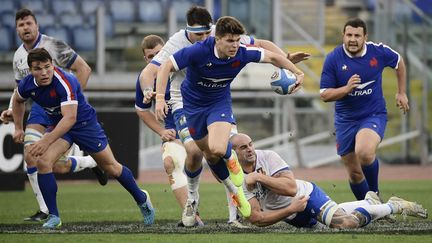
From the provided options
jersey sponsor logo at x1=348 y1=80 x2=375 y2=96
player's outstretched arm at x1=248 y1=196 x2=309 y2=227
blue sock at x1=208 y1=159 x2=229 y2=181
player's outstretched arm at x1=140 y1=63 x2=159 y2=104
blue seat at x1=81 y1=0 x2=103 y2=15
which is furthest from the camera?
blue seat at x1=81 y1=0 x2=103 y2=15

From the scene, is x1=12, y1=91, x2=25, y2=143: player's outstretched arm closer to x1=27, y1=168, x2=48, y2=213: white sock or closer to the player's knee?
x1=27, y1=168, x2=48, y2=213: white sock

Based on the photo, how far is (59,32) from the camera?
2652cm

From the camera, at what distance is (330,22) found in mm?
29453

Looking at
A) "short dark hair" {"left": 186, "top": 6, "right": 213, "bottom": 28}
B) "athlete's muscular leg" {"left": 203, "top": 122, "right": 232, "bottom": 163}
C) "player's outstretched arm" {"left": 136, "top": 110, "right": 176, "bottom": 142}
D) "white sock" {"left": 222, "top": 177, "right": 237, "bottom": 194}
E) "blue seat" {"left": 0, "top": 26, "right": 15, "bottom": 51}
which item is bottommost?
"blue seat" {"left": 0, "top": 26, "right": 15, "bottom": 51}

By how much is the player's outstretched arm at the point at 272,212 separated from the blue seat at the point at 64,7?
1683cm

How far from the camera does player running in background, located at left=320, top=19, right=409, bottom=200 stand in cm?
1237

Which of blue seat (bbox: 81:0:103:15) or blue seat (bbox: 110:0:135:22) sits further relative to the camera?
blue seat (bbox: 110:0:135:22)

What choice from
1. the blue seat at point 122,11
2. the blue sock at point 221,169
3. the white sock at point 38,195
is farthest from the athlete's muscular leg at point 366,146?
the blue seat at point 122,11

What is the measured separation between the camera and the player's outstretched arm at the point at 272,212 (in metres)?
10.4

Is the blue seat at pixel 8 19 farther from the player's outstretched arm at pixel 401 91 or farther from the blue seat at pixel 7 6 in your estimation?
the player's outstretched arm at pixel 401 91

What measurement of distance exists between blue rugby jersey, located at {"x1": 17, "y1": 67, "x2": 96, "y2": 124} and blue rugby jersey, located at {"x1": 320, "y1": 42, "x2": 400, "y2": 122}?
2880 mm

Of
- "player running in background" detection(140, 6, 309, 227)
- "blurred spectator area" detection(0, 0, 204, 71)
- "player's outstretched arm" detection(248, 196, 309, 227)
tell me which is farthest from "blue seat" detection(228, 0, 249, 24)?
"player's outstretched arm" detection(248, 196, 309, 227)

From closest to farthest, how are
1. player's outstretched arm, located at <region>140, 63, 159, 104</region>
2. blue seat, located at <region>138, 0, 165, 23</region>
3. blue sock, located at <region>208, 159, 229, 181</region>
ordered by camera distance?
1. blue sock, located at <region>208, 159, 229, 181</region>
2. player's outstretched arm, located at <region>140, 63, 159, 104</region>
3. blue seat, located at <region>138, 0, 165, 23</region>

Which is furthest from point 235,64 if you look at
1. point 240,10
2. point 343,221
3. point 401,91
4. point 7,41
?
point 240,10
